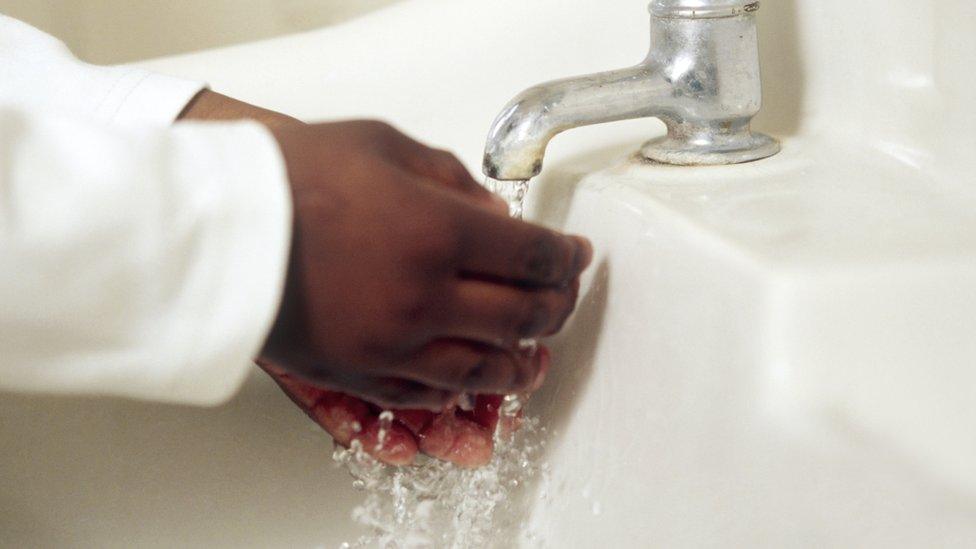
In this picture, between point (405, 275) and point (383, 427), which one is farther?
point (383, 427)

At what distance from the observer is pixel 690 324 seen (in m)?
0.32

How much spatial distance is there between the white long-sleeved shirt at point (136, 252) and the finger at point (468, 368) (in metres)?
0.05

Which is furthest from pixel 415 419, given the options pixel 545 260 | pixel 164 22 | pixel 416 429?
pixel 164 22


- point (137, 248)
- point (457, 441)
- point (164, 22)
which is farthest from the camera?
point (164, 22)

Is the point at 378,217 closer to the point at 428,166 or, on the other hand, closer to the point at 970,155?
the point at 428,166

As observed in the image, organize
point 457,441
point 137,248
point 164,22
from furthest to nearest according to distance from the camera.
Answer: point 164,22 → point 457,441 → point 137,248

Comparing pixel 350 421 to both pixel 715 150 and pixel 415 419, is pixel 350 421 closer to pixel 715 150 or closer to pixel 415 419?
pixel 415 419

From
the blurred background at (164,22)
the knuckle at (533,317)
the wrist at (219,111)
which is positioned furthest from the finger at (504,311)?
the blurred background at (164,22)

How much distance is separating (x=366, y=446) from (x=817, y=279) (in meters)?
0.20

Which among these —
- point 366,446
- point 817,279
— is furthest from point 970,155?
point 366,446

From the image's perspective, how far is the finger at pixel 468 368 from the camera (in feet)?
1.04

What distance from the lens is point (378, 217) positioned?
0.95 feet

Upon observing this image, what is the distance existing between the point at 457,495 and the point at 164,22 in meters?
0.53

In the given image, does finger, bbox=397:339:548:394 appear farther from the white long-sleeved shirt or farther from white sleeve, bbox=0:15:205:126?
white sleeve, bbox=0:15:205:126
